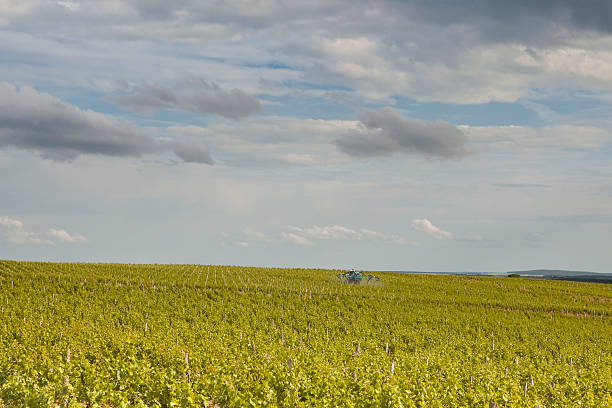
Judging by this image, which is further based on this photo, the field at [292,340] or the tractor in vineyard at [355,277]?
the tractor in vineyard at [355,277]

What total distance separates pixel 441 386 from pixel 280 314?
66.7 feet

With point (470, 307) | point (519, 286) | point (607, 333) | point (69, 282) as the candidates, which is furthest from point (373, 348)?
point (519, 286)

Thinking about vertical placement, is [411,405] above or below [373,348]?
above

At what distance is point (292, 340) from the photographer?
92.0 ft

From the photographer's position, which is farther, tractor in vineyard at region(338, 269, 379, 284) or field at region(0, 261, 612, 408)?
tractor in vineyard at region(338, 269, 379, 284)

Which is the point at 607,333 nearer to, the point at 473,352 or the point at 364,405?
the point at 473,352

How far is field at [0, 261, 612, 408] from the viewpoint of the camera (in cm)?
1402

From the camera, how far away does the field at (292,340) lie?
46.0 feet

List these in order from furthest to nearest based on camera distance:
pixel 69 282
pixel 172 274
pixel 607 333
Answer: pixel 172 274 < pixel 69 282 < pixel 607 333

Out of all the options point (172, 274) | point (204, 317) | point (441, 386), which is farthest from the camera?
point (172, 274)

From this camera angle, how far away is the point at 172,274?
5303 centimetres

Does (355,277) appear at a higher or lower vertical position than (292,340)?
higher

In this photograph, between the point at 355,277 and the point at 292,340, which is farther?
the point at 355,277

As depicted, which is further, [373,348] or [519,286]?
[519,286]
